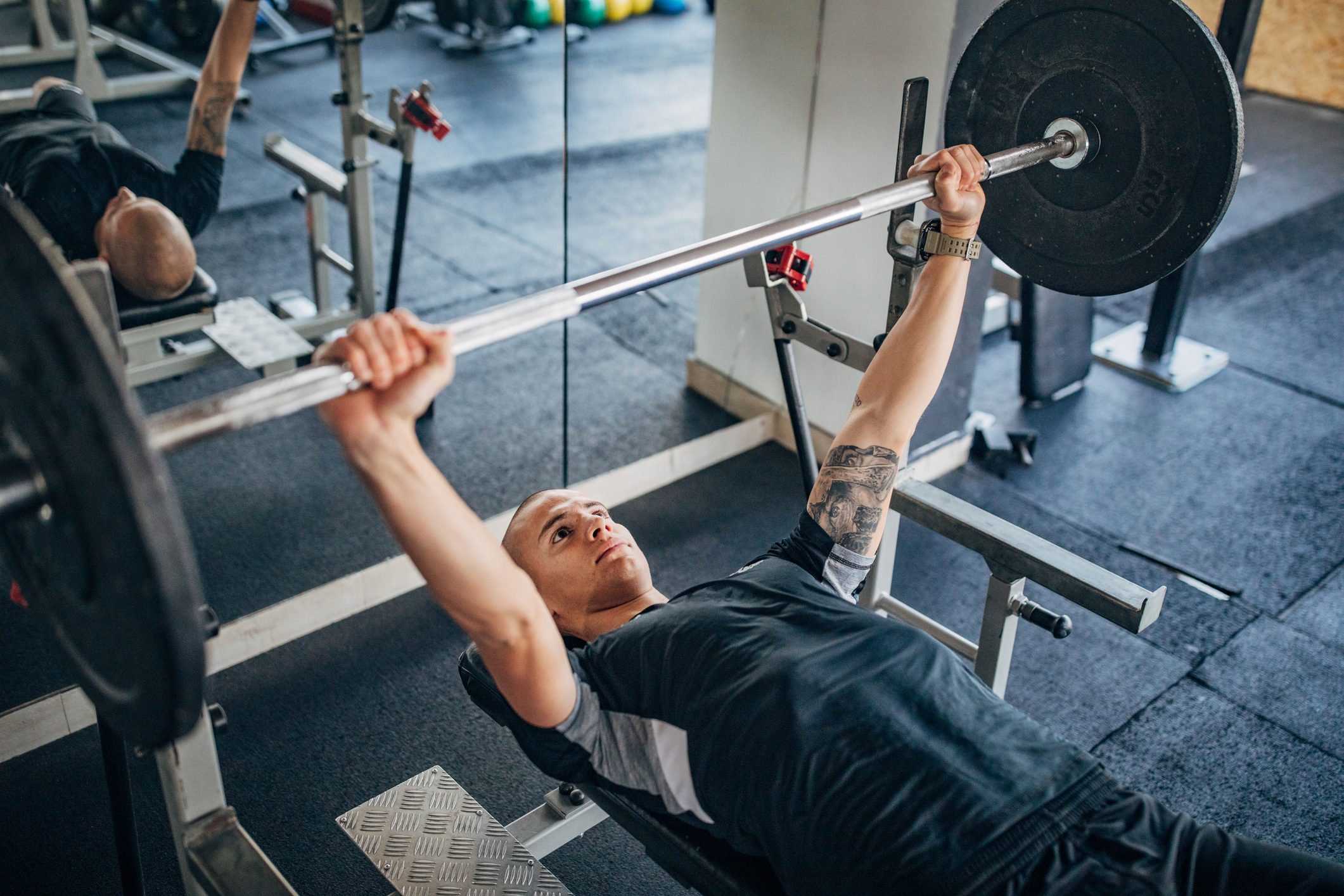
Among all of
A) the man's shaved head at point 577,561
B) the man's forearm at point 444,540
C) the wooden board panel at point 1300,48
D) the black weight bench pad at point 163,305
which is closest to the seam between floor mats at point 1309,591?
the man's shaved head at point 577,561

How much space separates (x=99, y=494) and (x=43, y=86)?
2567 mm

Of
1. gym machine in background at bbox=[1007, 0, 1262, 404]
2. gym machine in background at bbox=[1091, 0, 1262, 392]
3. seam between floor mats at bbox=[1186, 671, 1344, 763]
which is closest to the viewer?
seam between floor mats at bbox=[1186, 671, 1344, 763]

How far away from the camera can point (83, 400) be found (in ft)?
2.85

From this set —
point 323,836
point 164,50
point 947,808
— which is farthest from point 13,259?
point 164,50

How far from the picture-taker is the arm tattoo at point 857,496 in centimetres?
169

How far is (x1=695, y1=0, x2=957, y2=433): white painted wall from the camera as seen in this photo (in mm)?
2719

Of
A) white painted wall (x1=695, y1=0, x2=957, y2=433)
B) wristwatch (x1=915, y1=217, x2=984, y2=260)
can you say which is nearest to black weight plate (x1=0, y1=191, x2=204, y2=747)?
wristwatch (x1=915, y1=217, x2=984, y2=260)

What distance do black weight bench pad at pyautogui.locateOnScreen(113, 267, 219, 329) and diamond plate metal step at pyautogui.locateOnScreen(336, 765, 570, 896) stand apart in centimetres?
144

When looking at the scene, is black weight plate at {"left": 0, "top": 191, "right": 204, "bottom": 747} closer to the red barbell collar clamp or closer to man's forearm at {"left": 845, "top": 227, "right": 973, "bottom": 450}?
man's forearm at {"left": 845, "top": 227, "right": 973, "bottom": 450}

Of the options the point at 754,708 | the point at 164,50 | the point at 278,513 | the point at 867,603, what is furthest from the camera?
the point at 164,50

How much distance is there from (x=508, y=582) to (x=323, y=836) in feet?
3.52

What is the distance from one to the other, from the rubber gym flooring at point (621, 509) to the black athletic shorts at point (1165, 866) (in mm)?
864

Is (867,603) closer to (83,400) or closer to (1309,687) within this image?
(1309,687)

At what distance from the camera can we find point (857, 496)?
1692 mm
